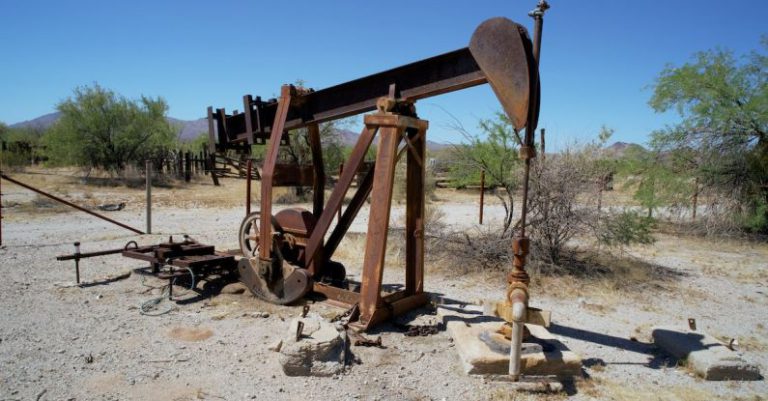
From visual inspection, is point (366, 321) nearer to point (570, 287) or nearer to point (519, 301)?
point (519, 301)

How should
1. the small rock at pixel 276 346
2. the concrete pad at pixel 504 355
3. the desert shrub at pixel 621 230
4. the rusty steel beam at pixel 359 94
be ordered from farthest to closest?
1. the desert shrub at pixel 621 230
2. the rusty steel beam at pixel 359 94
3. the small rock at pixel 276 346
4. the concrete pad at pixel 504 355

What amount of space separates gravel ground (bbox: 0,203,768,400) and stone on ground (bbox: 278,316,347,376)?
0.07 m

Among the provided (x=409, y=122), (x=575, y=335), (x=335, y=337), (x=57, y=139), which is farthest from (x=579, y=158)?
(x=57, y=139)

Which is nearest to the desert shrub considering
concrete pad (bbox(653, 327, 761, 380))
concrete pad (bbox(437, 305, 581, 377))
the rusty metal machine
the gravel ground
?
the gravel ground

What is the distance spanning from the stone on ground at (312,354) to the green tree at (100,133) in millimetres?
19669

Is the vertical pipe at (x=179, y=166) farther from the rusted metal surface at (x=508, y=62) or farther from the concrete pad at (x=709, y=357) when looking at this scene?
the concrete pad at (x=709, y=357)

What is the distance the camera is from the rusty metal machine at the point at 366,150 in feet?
11.5

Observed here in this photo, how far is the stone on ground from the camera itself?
3.48 meters

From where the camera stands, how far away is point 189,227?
10.7 metres

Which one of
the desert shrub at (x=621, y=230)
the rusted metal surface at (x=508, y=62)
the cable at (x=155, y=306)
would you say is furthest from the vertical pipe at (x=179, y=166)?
the rusted metal surface at (x=508, y=62)

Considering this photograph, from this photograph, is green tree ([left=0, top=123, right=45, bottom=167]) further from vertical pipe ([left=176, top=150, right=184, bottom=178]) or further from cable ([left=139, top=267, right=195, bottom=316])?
cable ([left=139, top=267, right=195, bottom=316])

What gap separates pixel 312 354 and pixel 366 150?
1951mm

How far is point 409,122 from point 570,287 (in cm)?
349

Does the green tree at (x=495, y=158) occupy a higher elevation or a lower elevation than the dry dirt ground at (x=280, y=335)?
higher
